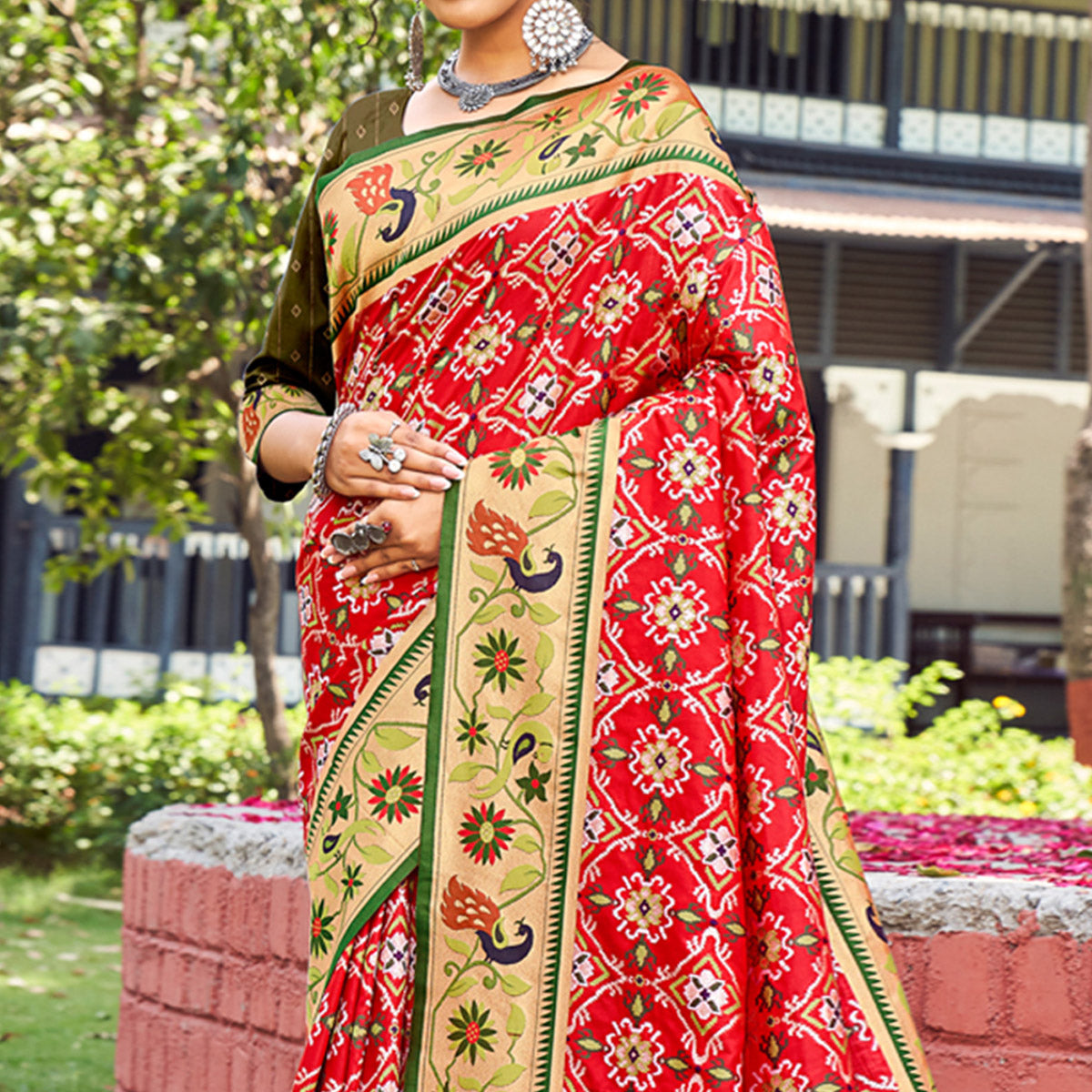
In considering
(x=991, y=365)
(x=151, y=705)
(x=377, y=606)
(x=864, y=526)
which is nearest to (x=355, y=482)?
(x=377, y=606)

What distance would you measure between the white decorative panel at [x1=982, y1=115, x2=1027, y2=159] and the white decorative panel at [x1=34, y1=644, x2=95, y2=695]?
7497 mm

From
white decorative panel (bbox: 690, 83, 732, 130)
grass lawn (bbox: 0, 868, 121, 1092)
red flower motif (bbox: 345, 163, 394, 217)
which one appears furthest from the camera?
white decorative panel (bbox: 690, 83, 732, 130)

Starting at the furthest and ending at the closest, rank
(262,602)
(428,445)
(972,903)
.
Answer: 1. (262,602)
2. (972,903)
3. (428,445)

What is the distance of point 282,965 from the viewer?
8.47 feet

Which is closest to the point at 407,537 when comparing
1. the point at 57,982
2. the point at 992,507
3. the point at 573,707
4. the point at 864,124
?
the point at 573,707

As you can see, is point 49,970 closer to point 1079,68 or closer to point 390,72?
point 390,72

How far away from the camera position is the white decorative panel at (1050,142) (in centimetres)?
1127

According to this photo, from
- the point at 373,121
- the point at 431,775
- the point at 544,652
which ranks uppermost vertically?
the point at 373,121

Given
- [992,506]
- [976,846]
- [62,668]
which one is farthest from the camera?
[992,506]

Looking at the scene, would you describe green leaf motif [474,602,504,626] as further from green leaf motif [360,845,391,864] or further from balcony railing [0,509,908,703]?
balcony railing [0,509,908,703]

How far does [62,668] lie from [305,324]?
7821 millimetres

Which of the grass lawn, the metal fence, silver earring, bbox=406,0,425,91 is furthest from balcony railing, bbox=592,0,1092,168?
silver earring, bbox=406,0,425,91

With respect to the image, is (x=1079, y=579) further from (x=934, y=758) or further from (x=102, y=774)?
(x=102, y=774)

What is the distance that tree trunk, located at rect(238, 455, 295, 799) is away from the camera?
6234mm
